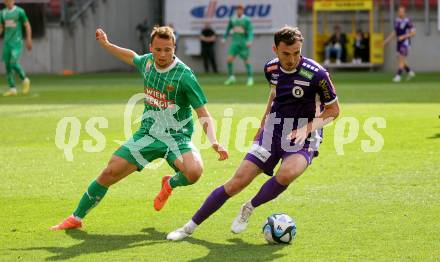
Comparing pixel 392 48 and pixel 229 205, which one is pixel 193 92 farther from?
pixel 392 48

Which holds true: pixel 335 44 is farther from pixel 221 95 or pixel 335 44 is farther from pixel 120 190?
pixel 120 190

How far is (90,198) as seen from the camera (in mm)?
8453

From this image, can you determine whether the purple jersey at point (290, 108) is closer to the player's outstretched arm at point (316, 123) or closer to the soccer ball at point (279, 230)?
the player's outstretched arm at point (316, 123)

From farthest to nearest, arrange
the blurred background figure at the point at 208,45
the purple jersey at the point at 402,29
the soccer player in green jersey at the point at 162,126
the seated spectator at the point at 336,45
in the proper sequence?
the blurred background figure at the point at 208,45, the seated spectator at the point at 336,45, the purple jersey at the point at 402,29, the soccer player in green jersey at the point at 162,126

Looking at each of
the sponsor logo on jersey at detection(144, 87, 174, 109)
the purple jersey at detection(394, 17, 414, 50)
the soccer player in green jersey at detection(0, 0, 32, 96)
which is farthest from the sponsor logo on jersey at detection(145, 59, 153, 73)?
the purple jersey at detection(394, 17, 414, 50)

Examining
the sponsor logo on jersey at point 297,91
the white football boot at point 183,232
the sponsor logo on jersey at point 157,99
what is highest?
the sponsor logo on jersey at point 297,91

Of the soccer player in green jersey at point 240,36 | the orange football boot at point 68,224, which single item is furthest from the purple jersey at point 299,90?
the soccer player in green jersey at point 240,36

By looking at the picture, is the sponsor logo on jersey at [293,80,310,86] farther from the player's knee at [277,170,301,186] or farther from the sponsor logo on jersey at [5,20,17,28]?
the sponsor logo on jersey at [5,20,17,28]

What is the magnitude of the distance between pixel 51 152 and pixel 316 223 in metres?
6.08

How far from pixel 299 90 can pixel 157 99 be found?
4.38 feet

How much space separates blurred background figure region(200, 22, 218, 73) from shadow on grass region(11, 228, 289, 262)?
1108 inches

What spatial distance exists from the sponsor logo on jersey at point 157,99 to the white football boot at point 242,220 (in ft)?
3.94

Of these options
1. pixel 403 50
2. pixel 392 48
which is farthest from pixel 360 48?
pixel 403 50

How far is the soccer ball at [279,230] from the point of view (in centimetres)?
763
